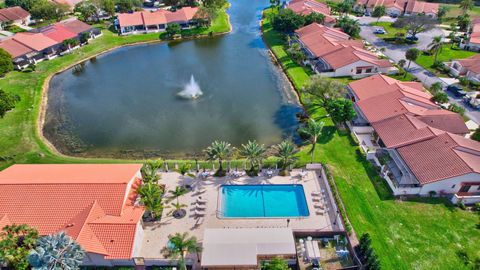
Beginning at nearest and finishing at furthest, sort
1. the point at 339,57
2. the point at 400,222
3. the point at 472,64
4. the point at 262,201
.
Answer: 1. the point at 400,222
2. the point at 262,201
3. the point at 472,64
4. the point at 339,57

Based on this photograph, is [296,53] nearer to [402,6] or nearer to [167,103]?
[167,103]

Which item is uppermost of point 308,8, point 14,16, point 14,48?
point 14,16

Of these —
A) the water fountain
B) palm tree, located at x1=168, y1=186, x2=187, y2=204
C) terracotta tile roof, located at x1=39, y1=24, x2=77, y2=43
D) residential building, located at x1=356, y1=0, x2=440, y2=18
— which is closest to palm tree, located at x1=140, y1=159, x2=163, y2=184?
palm tree, located at x1=168, y1=186, x2=187, y2=204

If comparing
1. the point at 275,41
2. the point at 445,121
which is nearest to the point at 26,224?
the point at 445,121

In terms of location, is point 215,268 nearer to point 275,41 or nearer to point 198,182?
point 198,182

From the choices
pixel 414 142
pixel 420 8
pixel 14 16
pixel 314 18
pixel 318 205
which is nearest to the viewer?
pixel 318 205

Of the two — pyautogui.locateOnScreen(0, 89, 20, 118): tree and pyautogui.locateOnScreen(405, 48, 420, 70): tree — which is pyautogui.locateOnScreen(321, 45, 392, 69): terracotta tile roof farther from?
pyautogui.locateOnScreen(0, 89, 20, 118): tree

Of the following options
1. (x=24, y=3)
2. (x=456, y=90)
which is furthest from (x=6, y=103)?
(x=456, y=90)
